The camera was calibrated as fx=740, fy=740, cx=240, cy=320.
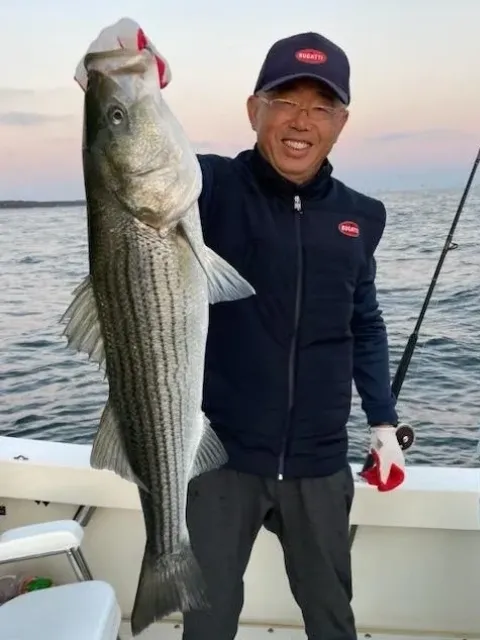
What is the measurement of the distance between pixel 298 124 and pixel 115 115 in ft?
2.32

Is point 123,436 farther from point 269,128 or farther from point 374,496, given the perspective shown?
point 374,496

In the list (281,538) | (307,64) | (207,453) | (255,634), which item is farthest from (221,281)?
(255,634)

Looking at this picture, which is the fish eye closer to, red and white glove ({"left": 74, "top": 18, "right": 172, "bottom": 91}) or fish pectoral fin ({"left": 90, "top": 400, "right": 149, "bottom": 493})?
red and white glove ({"left": 74, "top": 18, "right": 172, "bottom": 91})

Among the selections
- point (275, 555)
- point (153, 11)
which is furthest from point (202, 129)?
point (275, 555)

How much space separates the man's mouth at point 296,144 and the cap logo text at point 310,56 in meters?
0.22

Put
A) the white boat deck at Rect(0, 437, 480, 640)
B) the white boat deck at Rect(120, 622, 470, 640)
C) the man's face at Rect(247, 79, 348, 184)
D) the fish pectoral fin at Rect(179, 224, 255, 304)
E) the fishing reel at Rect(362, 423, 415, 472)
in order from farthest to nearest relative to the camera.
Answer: the white boat deck at Rect(120, 622, 470, 640) < the white boat deck at Rect(0, 437, 480, 640) < the fishing reel at Rect(362, 423, 415, 472) < the man's face at Rect(247, 79, 348, 184) < the fish pectoral fin at Rect(179, 224, 255, 304)

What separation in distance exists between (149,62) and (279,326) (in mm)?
892

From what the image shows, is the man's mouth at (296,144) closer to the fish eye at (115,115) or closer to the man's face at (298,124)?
the man's face at (298,124)

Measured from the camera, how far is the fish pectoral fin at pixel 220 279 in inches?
66.7

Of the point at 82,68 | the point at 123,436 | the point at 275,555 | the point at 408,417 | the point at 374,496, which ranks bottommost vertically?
the point at 408,417

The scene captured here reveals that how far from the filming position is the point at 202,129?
6.48 metres

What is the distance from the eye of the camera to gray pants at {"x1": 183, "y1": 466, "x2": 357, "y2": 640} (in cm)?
224

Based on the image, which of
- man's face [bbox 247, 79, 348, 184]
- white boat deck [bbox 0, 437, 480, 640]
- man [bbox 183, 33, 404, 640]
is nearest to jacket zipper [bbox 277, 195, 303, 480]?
man [bbox 183, 33, 404, 640]

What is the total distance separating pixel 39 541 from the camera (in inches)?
96.9
